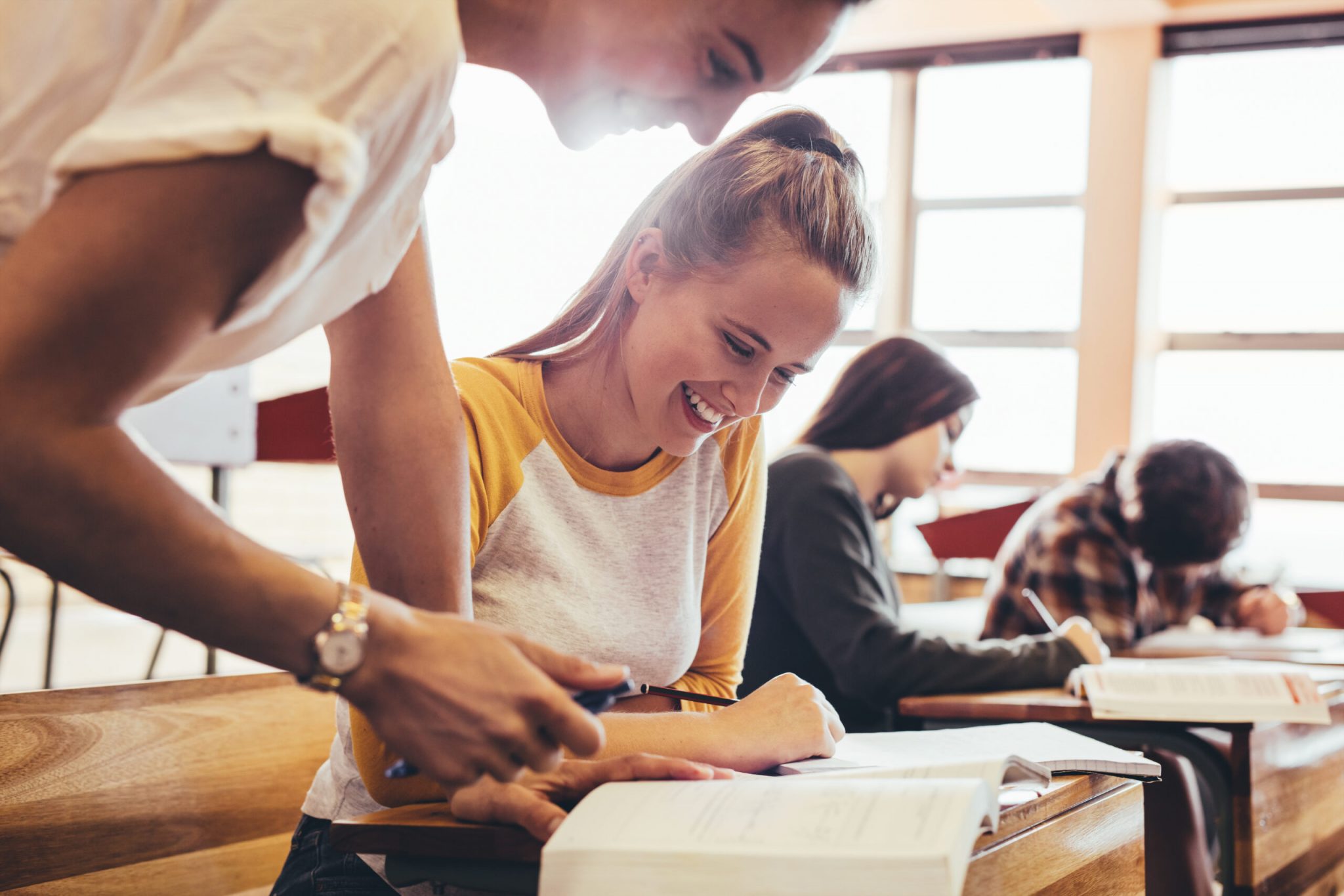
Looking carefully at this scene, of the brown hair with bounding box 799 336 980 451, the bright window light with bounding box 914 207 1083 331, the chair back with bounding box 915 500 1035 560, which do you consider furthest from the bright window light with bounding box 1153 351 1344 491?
the brown hair with bounding box 799 336 980 451

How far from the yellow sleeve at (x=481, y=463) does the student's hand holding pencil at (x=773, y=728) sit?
0.24 metres

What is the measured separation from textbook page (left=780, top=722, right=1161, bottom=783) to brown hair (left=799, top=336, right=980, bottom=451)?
117 centimetres

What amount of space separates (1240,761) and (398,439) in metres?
1.27

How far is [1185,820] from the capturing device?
5.53 ft

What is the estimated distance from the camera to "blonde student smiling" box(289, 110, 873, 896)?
1.18 meters

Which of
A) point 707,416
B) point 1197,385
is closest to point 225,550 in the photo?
point 707,416

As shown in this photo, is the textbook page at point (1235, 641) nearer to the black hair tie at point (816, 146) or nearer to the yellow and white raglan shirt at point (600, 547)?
the yellow and white raglan shirt at point (600, 547)

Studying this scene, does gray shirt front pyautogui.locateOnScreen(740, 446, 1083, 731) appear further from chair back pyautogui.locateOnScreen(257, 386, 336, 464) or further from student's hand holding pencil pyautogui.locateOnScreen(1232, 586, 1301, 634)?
student's hand holding pencil pyautogui.locateOnScreen(1232, 586, 1301, 634)

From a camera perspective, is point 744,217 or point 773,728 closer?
point 773,728

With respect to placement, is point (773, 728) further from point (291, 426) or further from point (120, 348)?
point (291, 426)

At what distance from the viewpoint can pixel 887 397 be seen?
233cm

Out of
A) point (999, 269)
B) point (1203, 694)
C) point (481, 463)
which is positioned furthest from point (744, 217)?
point (999, 269)

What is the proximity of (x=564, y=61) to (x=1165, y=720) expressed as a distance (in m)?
1.28

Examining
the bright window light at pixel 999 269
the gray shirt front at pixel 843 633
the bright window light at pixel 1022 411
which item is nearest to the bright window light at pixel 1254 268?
the bright window light at pixel 999 269
